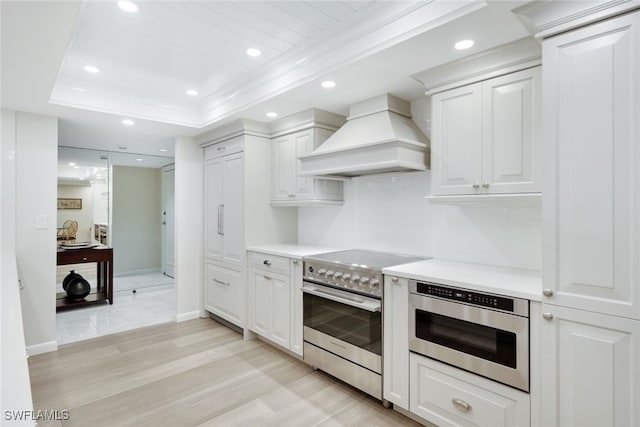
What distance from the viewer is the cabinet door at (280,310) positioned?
314 centimetres

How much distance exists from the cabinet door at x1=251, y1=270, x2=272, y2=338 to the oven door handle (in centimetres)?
62

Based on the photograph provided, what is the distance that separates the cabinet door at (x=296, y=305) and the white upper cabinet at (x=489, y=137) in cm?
137

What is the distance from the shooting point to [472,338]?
194 centimetres

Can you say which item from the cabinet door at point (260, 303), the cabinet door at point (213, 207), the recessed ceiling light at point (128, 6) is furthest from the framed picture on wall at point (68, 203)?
the recessed ceiling light at point (128, 6)

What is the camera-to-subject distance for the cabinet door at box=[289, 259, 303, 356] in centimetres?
301

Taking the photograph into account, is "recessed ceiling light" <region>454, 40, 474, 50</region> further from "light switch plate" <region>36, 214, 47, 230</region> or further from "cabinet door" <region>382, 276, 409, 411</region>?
"light switch plate" <region>36, 214, 47, 230</region>

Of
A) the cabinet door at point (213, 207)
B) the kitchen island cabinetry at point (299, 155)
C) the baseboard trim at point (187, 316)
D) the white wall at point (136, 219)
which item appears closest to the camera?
the kitchen island cabinetry at point (299, 155)

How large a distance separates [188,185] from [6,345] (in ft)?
11.8

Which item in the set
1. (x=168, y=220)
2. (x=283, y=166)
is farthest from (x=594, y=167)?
(x=168, y=220)

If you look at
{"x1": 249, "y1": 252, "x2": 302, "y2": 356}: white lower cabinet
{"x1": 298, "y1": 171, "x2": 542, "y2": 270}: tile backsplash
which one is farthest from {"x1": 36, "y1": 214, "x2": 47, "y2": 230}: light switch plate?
{"x1": 298, "y1": 171, "x2": 542, "y2": 270}: tile backsplash

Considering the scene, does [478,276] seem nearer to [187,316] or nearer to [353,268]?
[353,268]

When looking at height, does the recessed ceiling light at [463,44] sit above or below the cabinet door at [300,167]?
above

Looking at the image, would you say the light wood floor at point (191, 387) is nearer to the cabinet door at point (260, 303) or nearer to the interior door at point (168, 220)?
the cabinet door at point (260, 303)

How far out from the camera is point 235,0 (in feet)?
6.44
